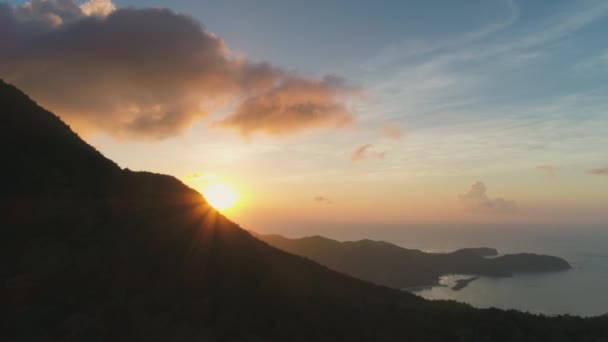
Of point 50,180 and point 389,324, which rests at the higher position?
point 50,180

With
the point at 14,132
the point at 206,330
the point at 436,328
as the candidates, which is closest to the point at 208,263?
the point at 206,330

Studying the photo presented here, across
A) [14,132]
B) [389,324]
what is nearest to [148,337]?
[389,324]

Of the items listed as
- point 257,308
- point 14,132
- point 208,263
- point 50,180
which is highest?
point 14,132

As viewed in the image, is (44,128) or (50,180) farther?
(44,128)

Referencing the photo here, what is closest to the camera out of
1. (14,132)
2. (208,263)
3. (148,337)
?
(148,337)

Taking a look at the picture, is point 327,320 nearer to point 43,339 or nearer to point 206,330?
point 206,330

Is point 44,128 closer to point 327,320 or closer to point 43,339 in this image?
point 43,339

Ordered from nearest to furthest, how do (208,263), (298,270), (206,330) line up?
(206,330)
(208,263)
(298,270)
